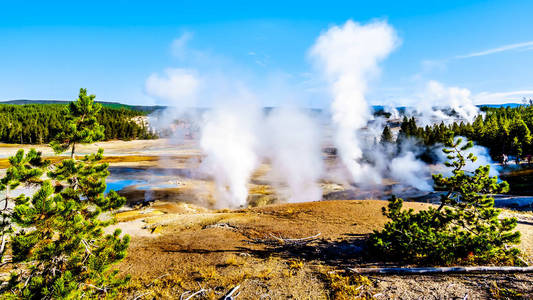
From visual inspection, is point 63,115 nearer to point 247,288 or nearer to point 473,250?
point 247,288

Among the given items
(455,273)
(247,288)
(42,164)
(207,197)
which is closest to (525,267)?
(455,273)

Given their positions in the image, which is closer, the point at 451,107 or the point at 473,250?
the point at 473,250

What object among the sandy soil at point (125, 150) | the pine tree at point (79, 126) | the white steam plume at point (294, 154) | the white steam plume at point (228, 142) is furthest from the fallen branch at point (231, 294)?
the sandy soil at point (125, 150)

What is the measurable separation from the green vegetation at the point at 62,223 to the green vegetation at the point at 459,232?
→ 7744mm

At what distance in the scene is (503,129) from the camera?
48.7 m

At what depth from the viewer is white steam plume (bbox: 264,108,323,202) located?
2867 centimetres

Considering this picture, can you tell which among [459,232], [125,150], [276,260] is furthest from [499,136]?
[125,150]

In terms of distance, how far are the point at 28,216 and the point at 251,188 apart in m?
24.4

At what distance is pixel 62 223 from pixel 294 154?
1837 inches

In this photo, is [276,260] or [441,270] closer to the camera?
[441,270]

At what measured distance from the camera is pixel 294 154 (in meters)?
50.6

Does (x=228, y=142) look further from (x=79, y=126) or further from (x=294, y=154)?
(x=79, y=126)

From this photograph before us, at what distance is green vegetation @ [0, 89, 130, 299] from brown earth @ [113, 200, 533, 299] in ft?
7.56

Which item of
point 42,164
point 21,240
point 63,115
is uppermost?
point 63,115
